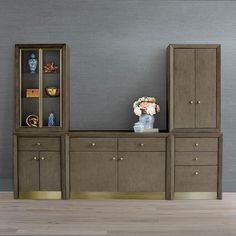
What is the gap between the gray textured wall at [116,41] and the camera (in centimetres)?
503

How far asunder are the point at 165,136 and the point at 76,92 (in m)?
1.23

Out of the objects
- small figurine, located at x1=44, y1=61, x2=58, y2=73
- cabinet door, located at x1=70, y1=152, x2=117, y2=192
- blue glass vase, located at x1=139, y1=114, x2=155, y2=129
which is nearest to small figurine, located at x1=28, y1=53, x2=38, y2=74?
small figurine, located at x1=44, y1=61, x2=58, y2=73

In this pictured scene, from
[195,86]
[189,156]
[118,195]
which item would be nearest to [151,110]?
[195,86]

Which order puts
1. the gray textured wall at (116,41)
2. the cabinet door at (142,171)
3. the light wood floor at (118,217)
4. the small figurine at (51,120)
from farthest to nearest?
the gray textured wall at (116,41), the small figurine at (51,120), the cabinet door at (142,171), the light wood floor at (118,217)

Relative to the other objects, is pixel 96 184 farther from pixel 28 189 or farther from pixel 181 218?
pixel 181 218

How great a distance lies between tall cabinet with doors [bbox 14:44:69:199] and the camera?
15.2 ft

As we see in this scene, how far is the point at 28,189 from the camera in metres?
4.66

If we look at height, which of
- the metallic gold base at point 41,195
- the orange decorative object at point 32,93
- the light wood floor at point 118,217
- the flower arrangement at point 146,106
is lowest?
the light wood floor at point 118,217

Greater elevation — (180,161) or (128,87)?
(128,87)

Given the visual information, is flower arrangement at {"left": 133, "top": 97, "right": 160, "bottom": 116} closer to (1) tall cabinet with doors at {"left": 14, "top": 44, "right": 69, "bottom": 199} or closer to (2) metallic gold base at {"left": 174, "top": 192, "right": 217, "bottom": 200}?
(1) tall cabinet with doors at {"left": 14, "top": 44, "right": 69, "bottom": 199}

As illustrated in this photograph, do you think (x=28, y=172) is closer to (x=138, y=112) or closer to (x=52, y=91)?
(x=52, y=91)

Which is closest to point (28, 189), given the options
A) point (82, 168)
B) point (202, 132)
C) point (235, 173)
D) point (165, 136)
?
point (82, 168)

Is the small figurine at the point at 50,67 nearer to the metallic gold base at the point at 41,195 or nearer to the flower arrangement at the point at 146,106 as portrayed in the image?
the flower arrangement at the point at 146,106

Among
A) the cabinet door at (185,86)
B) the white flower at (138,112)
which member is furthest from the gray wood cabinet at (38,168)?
the cabinet door at (185,86)
